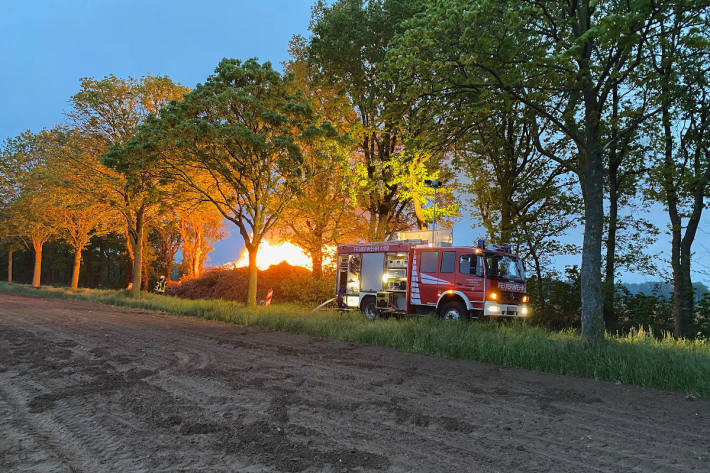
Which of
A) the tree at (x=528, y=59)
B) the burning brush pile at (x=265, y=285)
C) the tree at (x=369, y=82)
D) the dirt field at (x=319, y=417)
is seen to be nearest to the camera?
the dirt field at (x=319, y=417)

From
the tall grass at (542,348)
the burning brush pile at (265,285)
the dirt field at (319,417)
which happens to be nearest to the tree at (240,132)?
the burning brush pile at (265,285)

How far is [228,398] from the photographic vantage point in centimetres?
521

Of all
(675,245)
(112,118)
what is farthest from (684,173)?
(112,118)

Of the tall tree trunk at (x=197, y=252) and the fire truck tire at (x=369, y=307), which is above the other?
the tall tree trunk at (x=197, y=252)

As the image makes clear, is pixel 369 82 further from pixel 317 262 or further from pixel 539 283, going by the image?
pixel 539 283

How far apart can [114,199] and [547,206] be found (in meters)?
22.1

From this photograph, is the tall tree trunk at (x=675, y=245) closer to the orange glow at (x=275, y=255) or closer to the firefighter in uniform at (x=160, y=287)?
the orange glow at (x=275, y=255)

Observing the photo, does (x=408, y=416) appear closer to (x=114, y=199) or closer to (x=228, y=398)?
(x=228, y=398)

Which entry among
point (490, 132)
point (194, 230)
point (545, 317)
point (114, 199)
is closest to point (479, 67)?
point (490, 132)

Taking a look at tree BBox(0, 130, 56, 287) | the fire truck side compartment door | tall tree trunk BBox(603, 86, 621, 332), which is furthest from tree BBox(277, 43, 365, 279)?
tree BBox(0, 130, 56, 287)

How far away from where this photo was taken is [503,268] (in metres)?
14.5

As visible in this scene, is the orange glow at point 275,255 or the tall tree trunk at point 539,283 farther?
the orange glow at point 275,255

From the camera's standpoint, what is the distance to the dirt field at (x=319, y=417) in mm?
3566

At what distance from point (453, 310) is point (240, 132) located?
32.1 feet
